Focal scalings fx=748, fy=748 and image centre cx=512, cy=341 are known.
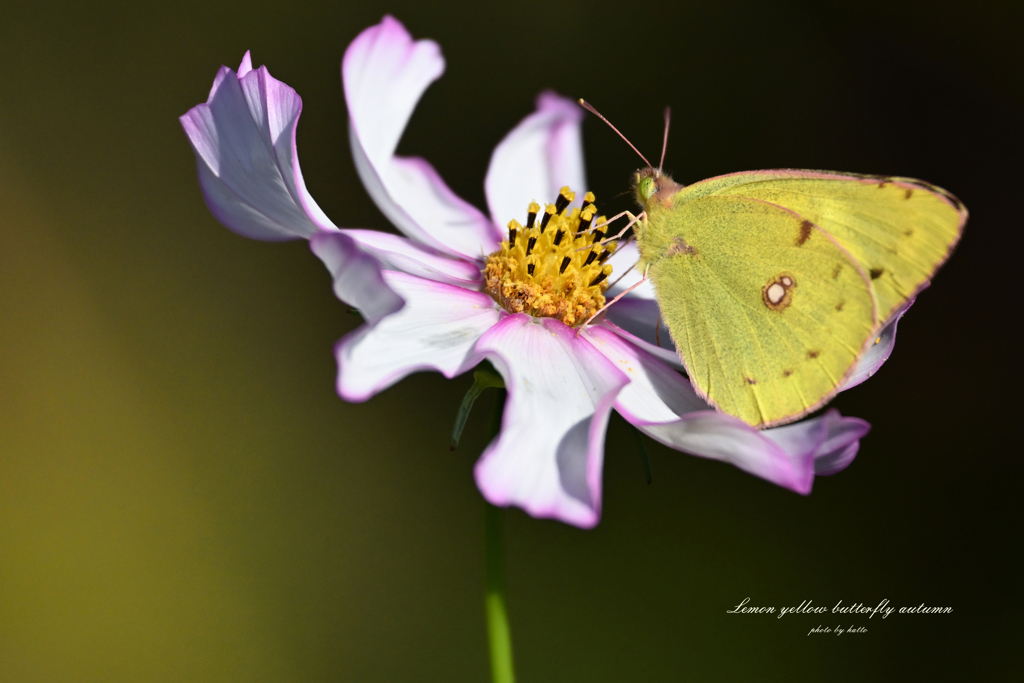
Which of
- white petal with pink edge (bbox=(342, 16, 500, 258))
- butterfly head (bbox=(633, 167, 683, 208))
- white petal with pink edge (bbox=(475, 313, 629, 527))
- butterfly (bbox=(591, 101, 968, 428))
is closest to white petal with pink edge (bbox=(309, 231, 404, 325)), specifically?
white petal with pink edge (bbox=(475, 313, 629, 527))

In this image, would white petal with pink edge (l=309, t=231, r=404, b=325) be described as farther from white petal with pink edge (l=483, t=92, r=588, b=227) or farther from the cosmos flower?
white petal with pink edge (l=483, t=92, r=588, b=227)

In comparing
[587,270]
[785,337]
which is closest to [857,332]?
[785,337]

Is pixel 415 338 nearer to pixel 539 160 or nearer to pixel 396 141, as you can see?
pixel 396 141

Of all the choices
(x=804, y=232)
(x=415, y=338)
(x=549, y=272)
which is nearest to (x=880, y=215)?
(x=804, y=232)

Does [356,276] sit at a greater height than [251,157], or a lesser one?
lesser

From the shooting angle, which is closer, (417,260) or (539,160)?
(417,260)

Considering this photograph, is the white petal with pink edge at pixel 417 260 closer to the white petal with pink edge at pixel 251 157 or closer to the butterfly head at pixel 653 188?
the white petal with pink edge at pixel 251 157

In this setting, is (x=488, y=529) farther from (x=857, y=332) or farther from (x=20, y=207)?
(x=20, y=207)
